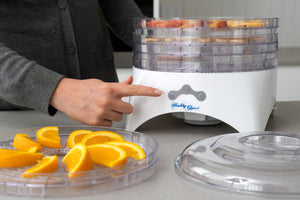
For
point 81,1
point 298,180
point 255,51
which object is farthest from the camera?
point 81,1

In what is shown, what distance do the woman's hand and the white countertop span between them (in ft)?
0.32

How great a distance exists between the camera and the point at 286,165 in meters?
0.63

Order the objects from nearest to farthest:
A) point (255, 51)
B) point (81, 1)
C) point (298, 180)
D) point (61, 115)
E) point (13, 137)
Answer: point (298, 180) < point (13, 137) < point (255, 51) < point (61, 115) < point (81, 1)

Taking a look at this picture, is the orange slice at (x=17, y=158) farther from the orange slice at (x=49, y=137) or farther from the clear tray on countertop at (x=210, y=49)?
the clear tray on countertop at (x=210, y=49)

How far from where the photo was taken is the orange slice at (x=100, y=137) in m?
0.76

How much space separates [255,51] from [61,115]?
0.54m

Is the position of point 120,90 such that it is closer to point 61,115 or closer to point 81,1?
point 61,115

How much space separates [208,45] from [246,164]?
356 millimetres

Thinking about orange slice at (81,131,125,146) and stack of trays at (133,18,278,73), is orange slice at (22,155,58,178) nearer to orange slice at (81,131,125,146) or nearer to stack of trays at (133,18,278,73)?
orange slice at (81,131,125,146)

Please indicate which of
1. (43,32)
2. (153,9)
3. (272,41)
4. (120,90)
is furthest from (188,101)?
(153,9)

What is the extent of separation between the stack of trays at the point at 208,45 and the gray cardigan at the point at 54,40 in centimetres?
24

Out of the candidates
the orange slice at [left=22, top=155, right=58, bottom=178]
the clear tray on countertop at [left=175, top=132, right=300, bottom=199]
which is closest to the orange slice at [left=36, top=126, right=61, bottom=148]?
the orange slice at [left=22, top=155, right=58, bottom=178]

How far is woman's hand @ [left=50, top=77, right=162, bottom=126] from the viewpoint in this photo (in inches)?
36.4

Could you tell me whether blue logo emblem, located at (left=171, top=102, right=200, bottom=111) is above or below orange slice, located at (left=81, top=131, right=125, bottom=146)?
above
